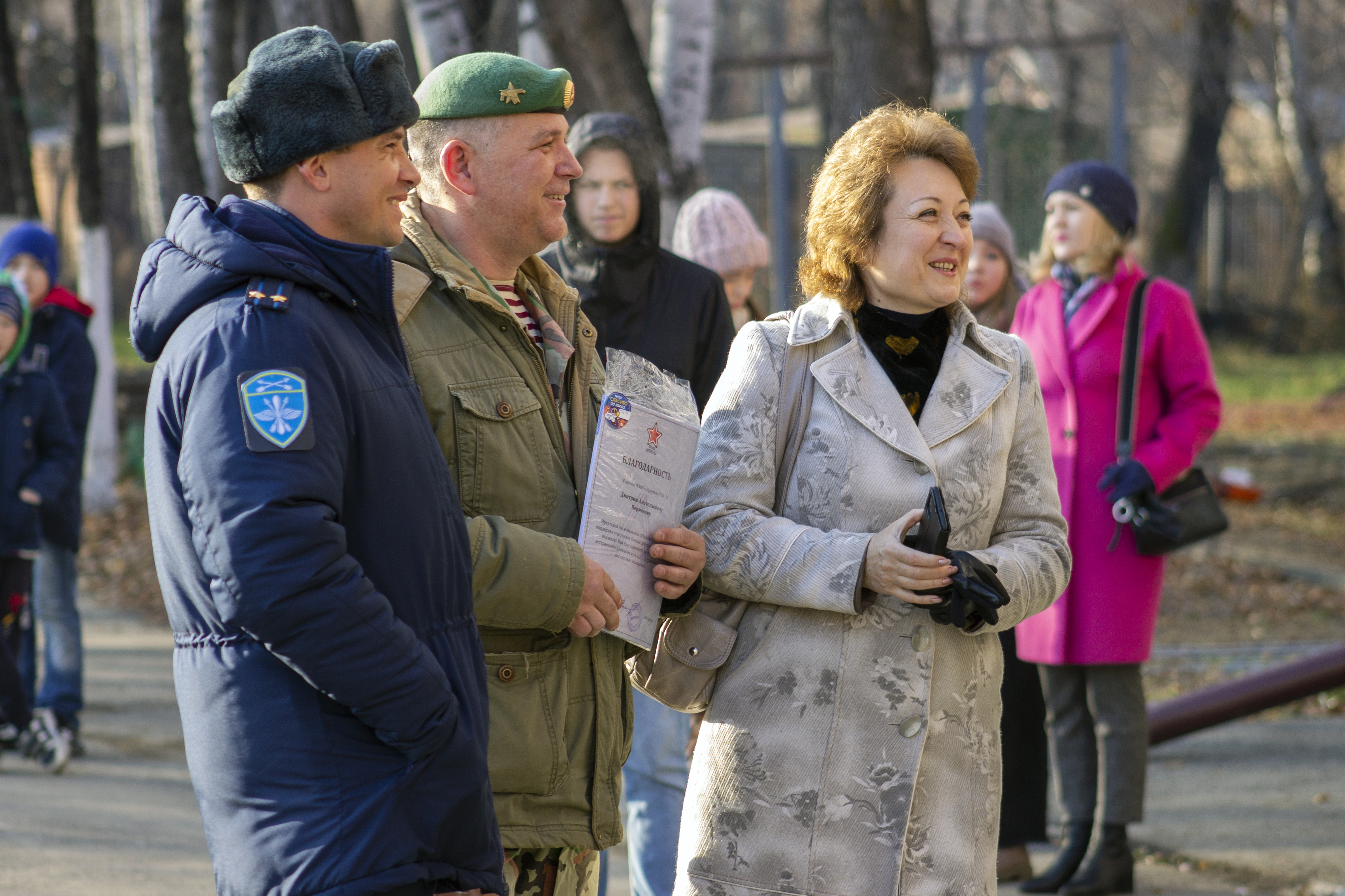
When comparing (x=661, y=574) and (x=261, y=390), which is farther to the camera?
(x=661, y=574)

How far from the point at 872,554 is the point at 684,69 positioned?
18.1 ft

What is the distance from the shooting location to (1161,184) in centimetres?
3553

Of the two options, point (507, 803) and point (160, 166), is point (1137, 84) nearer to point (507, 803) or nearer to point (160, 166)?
point (160, 166)

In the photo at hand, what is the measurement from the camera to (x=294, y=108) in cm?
206

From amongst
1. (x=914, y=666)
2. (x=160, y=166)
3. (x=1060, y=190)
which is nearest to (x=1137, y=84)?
(x=160, y=166)

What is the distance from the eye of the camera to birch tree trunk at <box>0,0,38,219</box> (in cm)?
1184

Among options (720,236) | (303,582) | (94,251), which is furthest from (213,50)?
(303,582)

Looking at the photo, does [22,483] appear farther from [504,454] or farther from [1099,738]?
[1099,738]

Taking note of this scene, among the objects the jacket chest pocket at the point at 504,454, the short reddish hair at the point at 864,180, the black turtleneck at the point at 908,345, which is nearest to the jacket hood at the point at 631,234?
the short reddish hair at the point at 864,180

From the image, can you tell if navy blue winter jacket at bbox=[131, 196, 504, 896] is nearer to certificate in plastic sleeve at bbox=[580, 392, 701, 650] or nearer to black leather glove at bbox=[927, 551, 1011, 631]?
certificate in plastic sleeve at bbox=[580, 392, 701, 650]

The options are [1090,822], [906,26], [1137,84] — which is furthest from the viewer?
[1137,84]

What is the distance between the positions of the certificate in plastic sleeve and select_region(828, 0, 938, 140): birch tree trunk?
4.42 meters

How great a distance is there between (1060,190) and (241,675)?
137 inches

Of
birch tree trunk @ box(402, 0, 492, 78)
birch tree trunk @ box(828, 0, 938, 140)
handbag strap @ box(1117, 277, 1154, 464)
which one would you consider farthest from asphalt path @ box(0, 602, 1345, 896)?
birch tree trunk @ box(402, 0, 492, 78)
